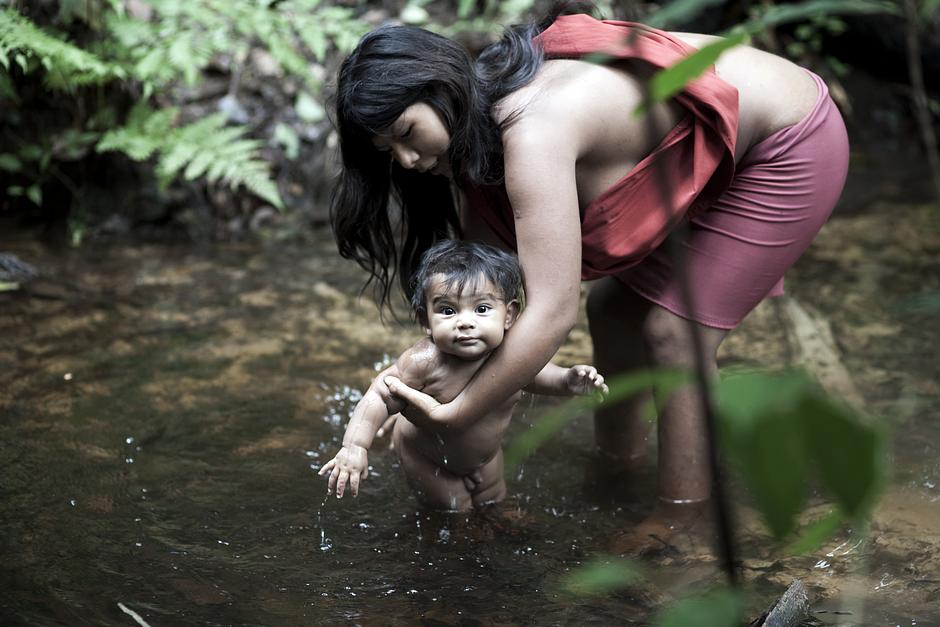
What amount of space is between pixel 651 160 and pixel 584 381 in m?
0.48

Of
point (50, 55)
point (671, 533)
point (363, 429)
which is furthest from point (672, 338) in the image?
point (50, 55)

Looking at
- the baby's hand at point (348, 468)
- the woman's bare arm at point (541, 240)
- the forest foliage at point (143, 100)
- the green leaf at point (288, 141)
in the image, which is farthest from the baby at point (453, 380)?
the green leaf at point (288, 141)

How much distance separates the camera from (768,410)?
558 millimetres

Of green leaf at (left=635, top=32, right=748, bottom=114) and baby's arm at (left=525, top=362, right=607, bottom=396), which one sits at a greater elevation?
green leaf at (left=635, top=32, right=748, bottom=114)

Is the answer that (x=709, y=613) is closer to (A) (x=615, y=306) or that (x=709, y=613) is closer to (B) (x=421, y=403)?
(B) (x=421, y=403)

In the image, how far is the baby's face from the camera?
1975 millimetres

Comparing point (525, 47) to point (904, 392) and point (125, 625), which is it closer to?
point (125, 625)

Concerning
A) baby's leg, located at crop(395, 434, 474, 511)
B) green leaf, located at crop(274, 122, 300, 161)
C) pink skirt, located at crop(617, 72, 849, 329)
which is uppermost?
pink skirt, located at crop(617, 72, 849, 329)

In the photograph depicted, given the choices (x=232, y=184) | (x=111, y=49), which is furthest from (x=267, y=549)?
(x=111, y=49)

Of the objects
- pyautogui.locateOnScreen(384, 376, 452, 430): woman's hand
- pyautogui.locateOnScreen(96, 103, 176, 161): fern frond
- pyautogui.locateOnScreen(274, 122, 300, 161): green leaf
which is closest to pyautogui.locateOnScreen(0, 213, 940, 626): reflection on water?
pyautogui.locateOnScreen(384, 376, 452, 430): woman's hand

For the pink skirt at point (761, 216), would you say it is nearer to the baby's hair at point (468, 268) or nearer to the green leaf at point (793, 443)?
the baby's hair at point (468, 268)

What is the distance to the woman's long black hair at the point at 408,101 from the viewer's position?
186cm

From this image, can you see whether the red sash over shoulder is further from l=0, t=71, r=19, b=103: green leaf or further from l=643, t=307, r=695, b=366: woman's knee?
l=0, t=71, r=19, b=103: green leaf

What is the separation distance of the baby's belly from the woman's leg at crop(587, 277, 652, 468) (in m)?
0.43
